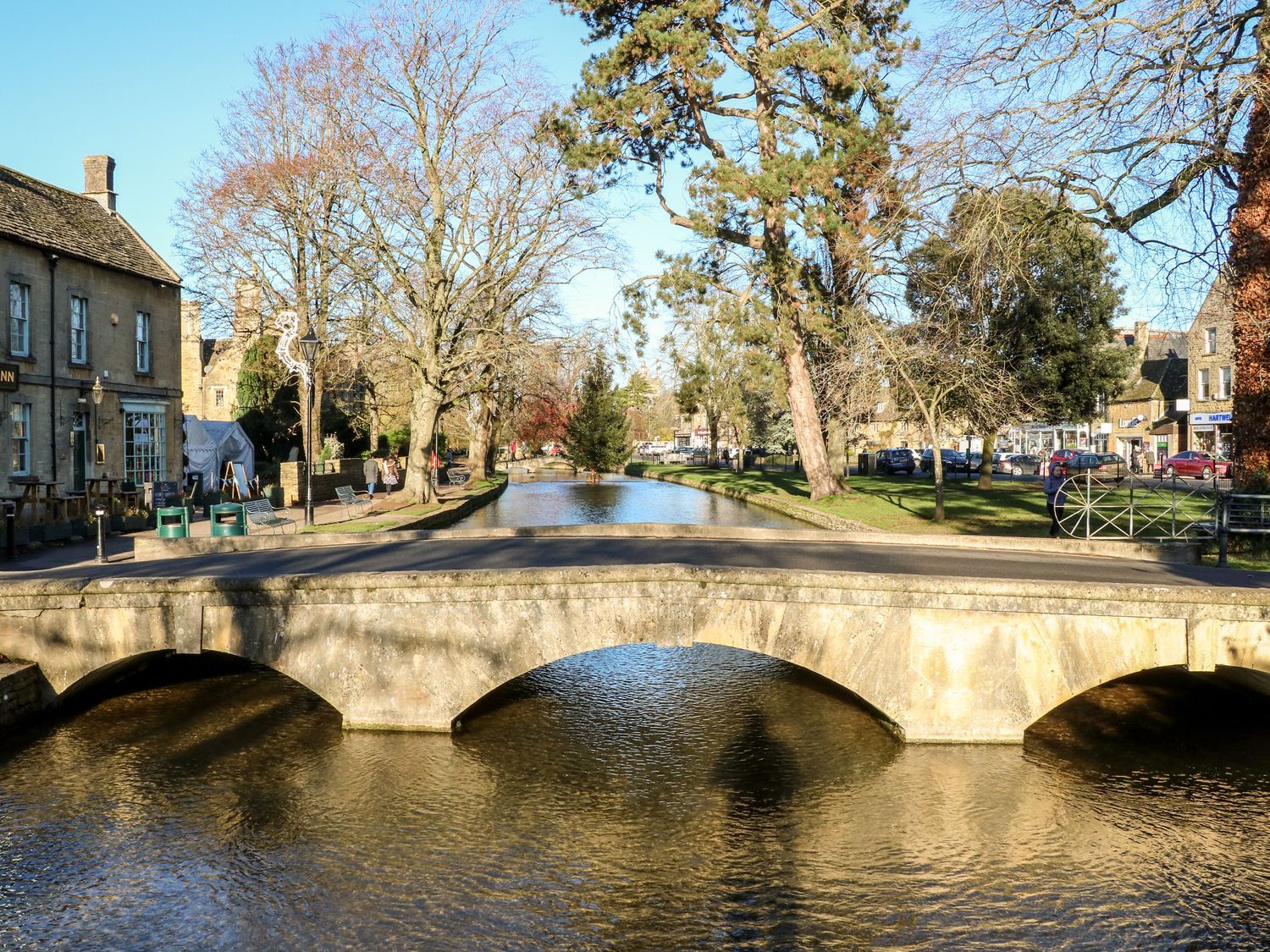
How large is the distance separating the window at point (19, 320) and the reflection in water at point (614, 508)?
1176 cm

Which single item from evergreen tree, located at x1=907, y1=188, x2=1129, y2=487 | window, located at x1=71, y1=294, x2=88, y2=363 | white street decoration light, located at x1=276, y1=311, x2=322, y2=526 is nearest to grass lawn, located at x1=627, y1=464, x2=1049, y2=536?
evergreen tree, located at x1=907, y1=188, x2=1129, y2=487

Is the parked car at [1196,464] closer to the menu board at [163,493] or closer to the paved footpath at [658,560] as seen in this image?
the paved footpath at [658,560]

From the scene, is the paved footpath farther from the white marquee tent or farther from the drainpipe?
the white marquee tent

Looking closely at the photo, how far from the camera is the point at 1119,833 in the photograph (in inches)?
389

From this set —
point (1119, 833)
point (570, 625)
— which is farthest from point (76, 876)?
point (1119, 833)

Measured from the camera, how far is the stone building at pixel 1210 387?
52719 mm

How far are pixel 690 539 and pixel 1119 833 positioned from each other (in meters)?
9.28

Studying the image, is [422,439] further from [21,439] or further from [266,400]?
[266,400]

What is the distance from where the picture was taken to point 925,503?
3303cm

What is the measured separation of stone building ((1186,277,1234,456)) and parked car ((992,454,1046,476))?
28.1ft

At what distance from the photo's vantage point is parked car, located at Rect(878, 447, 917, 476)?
5675 centimetres

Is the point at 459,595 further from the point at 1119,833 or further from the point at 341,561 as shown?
the point at 1119,833

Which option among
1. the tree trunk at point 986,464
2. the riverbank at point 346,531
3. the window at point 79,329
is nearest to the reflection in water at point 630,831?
the riverbank at point 346,531

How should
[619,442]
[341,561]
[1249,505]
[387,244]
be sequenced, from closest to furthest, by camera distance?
[341,561]
[1249,505]
[387,244]
[619,442]
